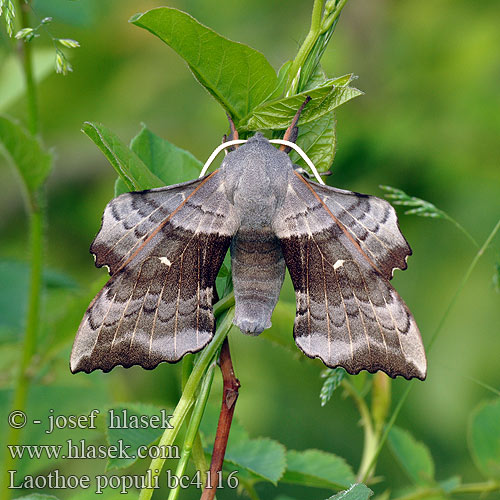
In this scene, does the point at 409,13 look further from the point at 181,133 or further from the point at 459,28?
Answer: the point at 181,133

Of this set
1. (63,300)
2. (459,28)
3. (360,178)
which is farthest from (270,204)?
(459,28)

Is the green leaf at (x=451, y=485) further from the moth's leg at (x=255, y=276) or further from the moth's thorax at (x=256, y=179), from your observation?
the moth's thorax at (x=256, y=179)

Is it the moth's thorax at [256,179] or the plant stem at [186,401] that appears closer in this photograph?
the plant stem at [186,401]

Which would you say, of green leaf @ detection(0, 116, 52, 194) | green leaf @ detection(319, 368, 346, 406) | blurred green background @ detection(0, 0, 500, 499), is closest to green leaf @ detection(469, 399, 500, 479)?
green leaf @ detection(319, 368, 346, 406)

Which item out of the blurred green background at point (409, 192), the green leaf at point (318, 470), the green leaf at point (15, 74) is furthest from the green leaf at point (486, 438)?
the green leaf at point (15, 74)

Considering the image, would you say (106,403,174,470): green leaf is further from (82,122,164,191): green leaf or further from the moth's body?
(82,122,164,191): green leaf

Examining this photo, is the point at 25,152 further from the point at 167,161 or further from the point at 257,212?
the point at 257,212
